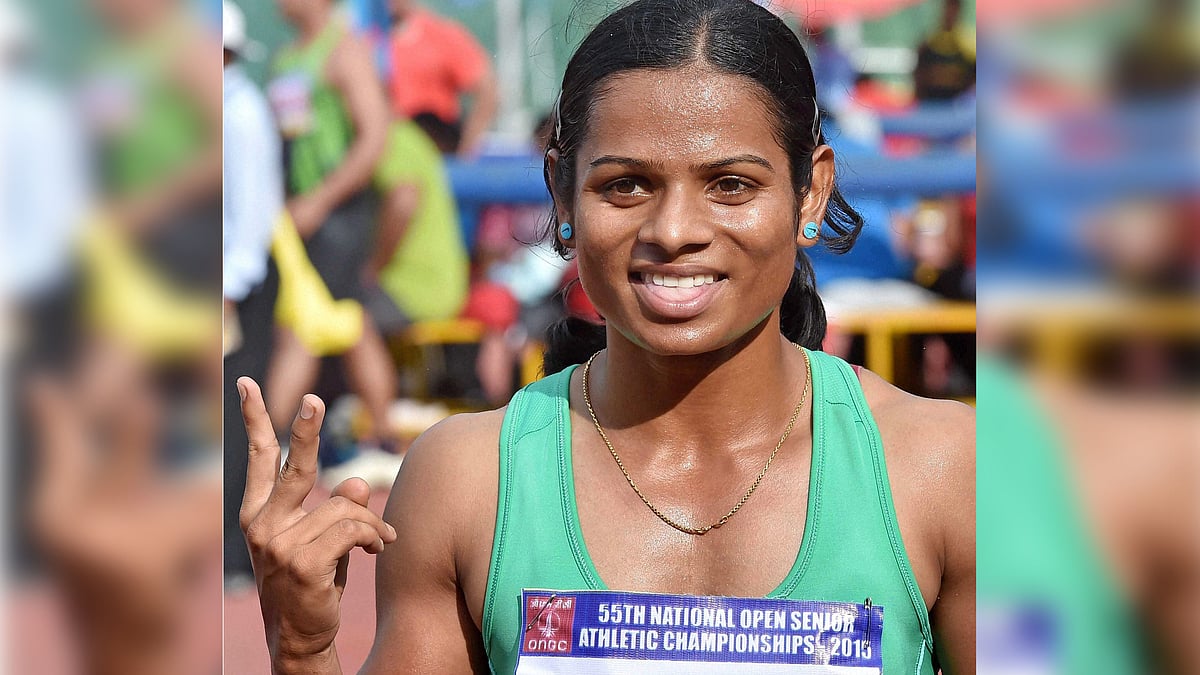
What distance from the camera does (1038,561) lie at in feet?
1.82

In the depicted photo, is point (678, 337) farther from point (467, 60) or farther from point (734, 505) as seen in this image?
point (467, 60)

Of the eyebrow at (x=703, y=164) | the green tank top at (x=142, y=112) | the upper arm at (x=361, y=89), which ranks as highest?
the upper arm at (x=361, y=89)

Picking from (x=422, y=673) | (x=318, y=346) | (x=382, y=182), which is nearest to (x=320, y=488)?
(x=318, y=346)

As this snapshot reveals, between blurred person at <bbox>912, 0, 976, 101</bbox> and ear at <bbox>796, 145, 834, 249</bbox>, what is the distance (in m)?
2.96

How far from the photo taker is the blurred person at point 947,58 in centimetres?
466

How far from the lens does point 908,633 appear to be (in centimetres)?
171

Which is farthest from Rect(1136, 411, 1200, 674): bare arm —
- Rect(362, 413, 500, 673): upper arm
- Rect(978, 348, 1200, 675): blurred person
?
Rect(362, 413, 500, 673): upper arm

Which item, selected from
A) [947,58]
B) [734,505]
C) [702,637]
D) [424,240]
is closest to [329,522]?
[702,637]

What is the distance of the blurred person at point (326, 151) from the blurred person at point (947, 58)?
83.4 inches

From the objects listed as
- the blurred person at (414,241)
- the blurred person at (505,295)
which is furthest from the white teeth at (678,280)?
the blurred person at (505,295)

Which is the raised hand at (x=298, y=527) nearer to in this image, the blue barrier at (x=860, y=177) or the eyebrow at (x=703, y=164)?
the eyebrow at (x=703, y=164)

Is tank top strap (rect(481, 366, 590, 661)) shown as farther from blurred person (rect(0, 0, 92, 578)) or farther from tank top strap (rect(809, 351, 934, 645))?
blurred person (rect(0, 0, 92, 578))

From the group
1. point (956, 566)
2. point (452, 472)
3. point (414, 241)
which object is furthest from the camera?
point (414, 241)

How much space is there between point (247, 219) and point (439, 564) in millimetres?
3258
